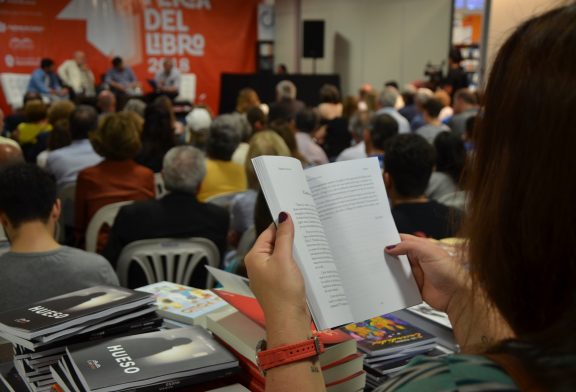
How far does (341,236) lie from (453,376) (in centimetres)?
47

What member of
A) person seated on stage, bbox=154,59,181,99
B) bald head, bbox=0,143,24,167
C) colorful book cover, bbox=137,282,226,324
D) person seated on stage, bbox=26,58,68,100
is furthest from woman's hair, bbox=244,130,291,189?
person seated on stage, bbox=154,59,181,99

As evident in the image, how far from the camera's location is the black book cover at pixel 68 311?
3.83ft

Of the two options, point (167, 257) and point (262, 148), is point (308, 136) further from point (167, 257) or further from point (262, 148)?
point (167, 257)

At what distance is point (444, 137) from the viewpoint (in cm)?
379

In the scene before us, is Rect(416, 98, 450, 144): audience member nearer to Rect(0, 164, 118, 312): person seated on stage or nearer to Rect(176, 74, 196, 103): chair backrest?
Rect(0, 164, 118, 312): person seated on stage

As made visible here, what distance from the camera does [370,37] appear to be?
40.8ft

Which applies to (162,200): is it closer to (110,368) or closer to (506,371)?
(110,368)

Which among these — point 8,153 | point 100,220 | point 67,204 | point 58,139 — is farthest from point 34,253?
point 58,139

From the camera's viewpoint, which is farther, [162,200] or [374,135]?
[374,135]

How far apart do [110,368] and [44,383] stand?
0.72 feet

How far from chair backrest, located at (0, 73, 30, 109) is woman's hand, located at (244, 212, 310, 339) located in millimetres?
11231

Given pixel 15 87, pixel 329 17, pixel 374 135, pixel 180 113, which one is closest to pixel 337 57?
pixel 329 17

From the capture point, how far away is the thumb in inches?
39.4

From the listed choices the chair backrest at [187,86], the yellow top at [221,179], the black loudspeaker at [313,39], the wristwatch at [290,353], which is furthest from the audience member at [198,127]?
the black loudspeaker at [313,39]
